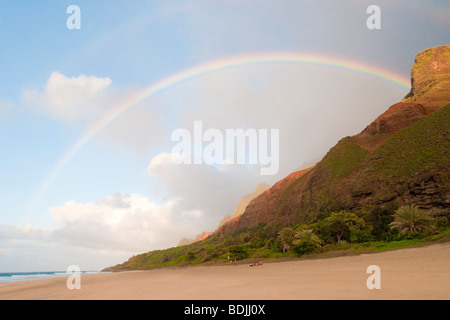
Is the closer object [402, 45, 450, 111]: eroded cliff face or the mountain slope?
the mountain slope

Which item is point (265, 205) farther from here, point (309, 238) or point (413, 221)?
point (413, 221)

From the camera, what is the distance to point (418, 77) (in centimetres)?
8762

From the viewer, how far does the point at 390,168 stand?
1553 inches

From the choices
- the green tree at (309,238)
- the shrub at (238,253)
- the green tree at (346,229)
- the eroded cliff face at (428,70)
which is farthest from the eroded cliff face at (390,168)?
the shrub at (238,253)

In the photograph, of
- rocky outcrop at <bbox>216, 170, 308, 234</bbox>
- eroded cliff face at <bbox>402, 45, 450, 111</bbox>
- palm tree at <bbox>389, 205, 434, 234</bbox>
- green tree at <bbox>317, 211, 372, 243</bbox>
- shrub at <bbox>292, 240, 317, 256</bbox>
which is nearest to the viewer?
palm tree at <bbox>389, 205, 434, 234</bbox>

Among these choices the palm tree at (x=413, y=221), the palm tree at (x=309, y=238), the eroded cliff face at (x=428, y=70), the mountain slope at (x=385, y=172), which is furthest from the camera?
the eroded cliff face at (x=428, y=70)

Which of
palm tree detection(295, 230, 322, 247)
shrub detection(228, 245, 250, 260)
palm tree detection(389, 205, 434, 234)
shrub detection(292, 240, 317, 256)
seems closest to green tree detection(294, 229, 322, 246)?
palm tree detection(295, 230, 322, 247)

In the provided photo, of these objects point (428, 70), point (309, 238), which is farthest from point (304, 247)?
point (428, 70)

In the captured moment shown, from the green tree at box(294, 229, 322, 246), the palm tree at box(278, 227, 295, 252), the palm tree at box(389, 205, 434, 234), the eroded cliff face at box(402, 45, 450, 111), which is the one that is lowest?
the palm tree at box(278, 227, 295, 252)

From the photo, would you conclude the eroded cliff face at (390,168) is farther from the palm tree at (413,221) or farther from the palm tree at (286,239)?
the palm tree at (286,239)

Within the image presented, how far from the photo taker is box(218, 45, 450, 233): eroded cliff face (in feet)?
107

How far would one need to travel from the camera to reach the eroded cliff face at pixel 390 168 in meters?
32.6

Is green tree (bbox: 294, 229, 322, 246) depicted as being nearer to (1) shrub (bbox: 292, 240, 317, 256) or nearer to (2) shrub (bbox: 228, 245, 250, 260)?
(1) shrub (bbox: 292, 240, 317, 256)
